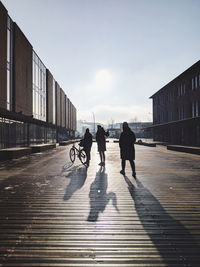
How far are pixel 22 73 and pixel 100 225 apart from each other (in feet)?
94.8

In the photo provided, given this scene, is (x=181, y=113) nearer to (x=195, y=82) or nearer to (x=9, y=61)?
(x=195, y=82)

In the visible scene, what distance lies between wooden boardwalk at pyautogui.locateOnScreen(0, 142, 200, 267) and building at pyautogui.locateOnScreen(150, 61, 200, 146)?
25005 mm

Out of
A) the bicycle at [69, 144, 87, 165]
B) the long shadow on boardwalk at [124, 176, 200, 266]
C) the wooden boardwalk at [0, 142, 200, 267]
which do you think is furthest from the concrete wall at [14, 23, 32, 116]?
the long shadow on boardwalk at [124, 176, 200, 266]

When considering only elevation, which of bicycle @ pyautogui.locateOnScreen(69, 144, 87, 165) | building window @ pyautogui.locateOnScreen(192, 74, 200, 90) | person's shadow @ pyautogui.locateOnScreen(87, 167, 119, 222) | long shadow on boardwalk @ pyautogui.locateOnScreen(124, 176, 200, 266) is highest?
building window @ pyautogui.locateOnScreen(192, 74, 200, 90)

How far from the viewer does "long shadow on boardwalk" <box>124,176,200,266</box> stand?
299 cm

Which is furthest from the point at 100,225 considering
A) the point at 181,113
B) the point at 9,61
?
the point at 181,113

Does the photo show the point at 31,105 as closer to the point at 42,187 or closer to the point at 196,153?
the point at 196,153

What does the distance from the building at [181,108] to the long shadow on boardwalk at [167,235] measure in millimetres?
25857

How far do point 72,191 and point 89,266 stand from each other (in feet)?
12.5

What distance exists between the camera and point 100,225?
13.2 feet

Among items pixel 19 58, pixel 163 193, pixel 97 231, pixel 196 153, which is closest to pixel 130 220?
pixel 97 231

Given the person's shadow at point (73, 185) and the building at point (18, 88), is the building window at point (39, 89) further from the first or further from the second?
the person's shadow at point (73, 185)

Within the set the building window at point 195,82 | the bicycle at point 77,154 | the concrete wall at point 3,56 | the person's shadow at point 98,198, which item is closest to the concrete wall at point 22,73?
the concrete wall at point 3,56

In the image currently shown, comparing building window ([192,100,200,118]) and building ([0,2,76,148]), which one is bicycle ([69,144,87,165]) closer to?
building ([0,2,76,148])
